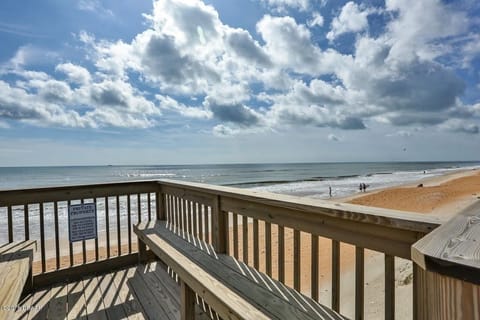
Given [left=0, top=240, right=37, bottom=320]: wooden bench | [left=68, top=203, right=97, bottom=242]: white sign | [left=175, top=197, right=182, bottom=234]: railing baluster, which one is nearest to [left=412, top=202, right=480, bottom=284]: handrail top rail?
[left=0, top=240, right=37, bottom=320]: wooden bench

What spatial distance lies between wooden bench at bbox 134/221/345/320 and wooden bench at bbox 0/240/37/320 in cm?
97

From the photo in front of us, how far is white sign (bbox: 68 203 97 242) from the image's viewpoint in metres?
3.07

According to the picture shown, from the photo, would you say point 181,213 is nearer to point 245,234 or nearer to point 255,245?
point 245,234

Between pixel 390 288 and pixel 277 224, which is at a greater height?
pixel 277 224

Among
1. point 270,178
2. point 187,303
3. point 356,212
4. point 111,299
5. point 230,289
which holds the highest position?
point 356,212

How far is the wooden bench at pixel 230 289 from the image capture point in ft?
4.72

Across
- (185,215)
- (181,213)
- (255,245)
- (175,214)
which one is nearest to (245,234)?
(255,245)

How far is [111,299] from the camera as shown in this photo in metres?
2.63

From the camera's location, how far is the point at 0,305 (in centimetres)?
147

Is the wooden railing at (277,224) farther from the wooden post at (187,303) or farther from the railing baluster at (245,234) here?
the wooden post at (187,303)

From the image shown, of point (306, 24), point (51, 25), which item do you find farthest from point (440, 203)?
point (51, 25)

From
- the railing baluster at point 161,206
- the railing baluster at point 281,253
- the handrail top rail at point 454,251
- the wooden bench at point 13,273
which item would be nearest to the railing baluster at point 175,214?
the railing baluster at point 161,206

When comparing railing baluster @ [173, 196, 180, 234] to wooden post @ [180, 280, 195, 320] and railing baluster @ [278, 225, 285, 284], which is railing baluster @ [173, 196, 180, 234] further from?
railing baluster @ [278, 225, 285, 284]

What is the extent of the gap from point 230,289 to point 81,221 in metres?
2.31
